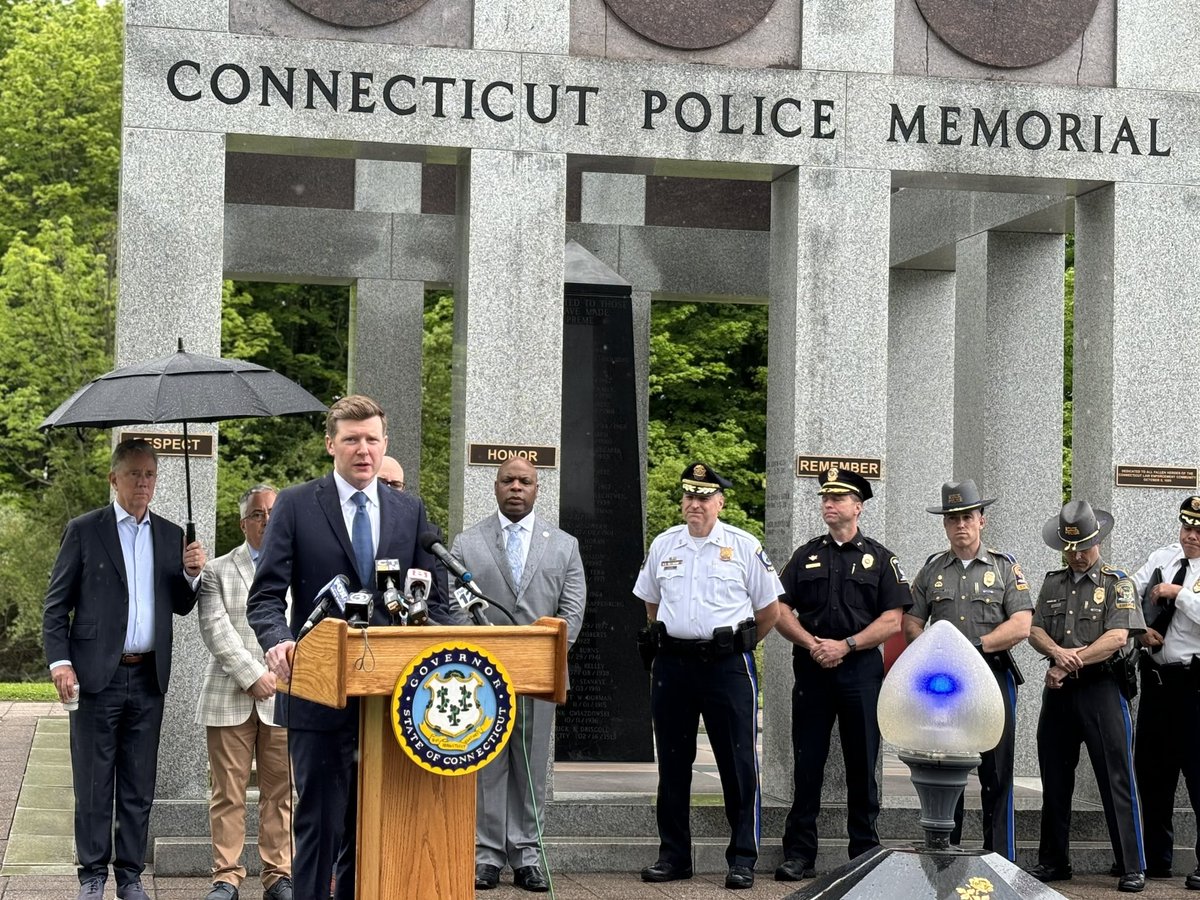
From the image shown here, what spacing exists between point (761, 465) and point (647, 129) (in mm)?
19661

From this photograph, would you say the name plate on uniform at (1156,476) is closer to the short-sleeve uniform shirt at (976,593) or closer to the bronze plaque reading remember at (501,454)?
the short-sleeve uniform shirt at (976,593)

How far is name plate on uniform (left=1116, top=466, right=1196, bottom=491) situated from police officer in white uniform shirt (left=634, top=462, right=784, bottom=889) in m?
2.72

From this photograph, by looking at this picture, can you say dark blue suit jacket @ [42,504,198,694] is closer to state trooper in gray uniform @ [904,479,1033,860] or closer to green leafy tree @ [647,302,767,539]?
state trooper in gray uniform @ [904,479,1033,860]

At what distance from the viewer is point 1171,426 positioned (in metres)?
10.8

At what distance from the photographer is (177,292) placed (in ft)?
31.6

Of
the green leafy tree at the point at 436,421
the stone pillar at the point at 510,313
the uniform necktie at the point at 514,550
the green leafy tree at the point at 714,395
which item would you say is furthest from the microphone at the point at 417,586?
the green leafy tree at the point at 714,395

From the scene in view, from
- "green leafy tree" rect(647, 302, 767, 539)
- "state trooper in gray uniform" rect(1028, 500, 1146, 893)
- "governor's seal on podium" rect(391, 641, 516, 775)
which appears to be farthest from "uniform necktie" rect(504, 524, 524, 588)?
"green leafy tree" rect(647, 302, 767, 539)

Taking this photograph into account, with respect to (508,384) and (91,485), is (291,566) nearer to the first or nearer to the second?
(508,384)

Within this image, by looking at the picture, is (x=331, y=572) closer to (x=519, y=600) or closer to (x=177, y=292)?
(x=519, y=600)

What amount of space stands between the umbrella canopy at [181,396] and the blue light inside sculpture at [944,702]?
14.1 feet

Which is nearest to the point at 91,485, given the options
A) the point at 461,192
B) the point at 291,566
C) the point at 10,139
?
the point at 10,139

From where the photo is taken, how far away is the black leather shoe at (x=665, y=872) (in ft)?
29.9

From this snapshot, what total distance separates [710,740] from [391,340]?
659 centimetres

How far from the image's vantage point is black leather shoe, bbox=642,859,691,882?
9109 mm
